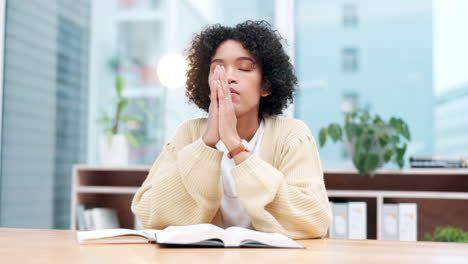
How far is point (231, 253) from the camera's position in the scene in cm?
99

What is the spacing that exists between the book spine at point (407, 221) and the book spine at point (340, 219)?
26 centimetres

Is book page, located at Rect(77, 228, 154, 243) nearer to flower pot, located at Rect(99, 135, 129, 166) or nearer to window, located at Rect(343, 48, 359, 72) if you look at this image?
flower pot, located at Rect(99, 135, 129, 166)

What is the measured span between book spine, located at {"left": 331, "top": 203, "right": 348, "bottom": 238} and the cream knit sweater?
1208 mm

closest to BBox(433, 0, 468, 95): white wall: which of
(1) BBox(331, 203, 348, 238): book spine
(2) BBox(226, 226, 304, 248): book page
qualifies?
(1) BBox(331, 203, 348, 238): book spine

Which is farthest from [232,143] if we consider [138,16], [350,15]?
[138,16]

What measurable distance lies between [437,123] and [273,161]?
191cm

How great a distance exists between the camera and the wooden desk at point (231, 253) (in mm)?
927

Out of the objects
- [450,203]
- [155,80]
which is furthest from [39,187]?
[450,203]

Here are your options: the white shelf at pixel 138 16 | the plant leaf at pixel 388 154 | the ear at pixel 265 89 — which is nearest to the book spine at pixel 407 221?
the plant leaf at pixel 388 154

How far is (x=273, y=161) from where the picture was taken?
1615 millimetres

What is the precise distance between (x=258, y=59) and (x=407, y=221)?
1.47 meters

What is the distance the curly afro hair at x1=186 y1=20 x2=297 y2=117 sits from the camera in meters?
1.68

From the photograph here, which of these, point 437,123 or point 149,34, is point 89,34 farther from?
point 437,123

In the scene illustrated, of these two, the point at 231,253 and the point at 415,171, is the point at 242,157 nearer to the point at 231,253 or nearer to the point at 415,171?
the point at 231,253
